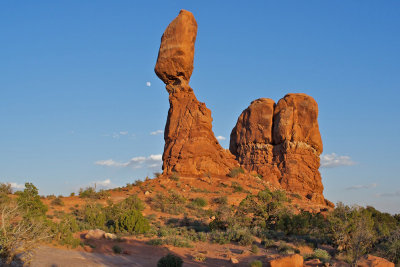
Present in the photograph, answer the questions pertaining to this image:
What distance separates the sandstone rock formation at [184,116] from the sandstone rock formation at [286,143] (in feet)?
19.9

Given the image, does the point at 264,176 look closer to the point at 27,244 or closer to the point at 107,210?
the point at 107,210

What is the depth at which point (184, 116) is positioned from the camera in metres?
33.9

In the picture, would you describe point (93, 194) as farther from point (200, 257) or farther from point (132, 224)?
point (200, 257)

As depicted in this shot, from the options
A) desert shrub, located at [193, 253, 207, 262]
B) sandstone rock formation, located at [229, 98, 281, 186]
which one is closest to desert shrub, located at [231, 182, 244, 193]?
sandstone rock formation, located at [229, 98, 281, 186]

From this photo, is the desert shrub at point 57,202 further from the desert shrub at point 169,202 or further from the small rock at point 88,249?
the small rock at point 88,249

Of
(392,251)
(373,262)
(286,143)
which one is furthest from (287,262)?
(286,143)

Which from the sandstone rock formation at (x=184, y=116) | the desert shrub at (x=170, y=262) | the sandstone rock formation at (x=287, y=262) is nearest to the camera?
the sandstone rock formation at (x=287, y=262)

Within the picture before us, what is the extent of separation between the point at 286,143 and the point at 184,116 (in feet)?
38.6

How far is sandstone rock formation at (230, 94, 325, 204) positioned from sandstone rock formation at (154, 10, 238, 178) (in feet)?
19.9

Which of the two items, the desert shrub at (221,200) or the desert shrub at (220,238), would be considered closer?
the desert shrub at (220,238)

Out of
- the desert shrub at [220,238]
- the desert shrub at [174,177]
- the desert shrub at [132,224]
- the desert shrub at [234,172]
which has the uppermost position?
the desert shrub at [234,172]

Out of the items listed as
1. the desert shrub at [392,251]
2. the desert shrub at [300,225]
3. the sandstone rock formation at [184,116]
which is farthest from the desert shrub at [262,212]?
the sandstone rock formation at [184,116]

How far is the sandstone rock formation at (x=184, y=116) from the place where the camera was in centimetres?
3272

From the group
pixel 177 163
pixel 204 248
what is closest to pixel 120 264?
pixel 204 248
